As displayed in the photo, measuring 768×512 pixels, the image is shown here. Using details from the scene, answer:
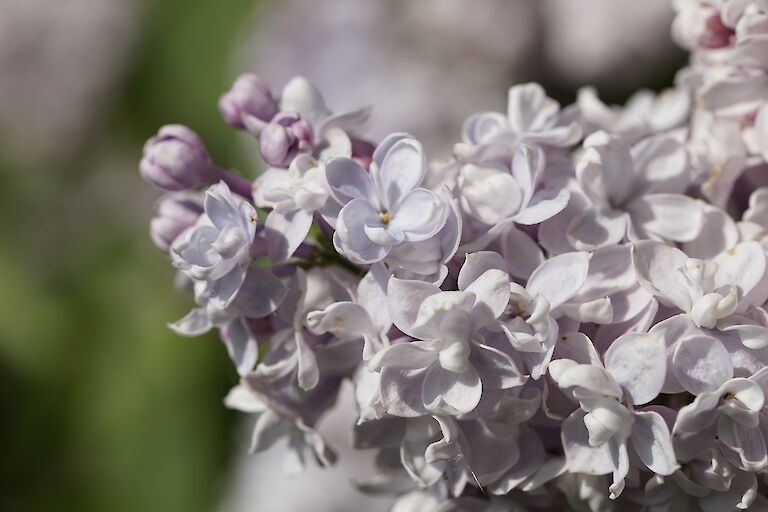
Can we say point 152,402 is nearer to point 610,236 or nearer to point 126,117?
point 126,117

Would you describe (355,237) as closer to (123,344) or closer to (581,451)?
(581,451)

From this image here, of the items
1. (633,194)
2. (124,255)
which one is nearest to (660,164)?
(633,194)

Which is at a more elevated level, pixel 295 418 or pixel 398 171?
pixel 398 171

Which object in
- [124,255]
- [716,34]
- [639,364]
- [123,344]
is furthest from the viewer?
[124,255]

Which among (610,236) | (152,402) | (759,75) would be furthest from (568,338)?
(152,402)

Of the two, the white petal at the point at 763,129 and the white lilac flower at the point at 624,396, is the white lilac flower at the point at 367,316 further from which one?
→ the white petal at the point at 763,129

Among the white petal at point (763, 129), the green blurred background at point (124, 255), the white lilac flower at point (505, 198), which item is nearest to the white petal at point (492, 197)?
the white lilac flower at point (505, 198)
